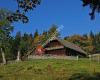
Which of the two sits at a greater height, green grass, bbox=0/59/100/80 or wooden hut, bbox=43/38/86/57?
wooden hut, bbox=43/38/86/57

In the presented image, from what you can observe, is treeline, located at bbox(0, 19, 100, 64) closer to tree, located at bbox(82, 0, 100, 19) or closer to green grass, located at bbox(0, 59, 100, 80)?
green grass, located at bbox(0, 59, 100, 80)

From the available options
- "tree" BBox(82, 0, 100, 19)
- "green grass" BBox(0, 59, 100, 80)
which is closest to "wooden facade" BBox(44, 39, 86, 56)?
"green grass" BBox(0, 59, 100, 80)

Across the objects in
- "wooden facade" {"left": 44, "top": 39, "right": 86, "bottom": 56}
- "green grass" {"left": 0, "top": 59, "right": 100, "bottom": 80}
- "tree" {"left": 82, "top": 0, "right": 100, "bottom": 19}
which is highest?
"wooden facade" {"left": 44, "top": 39, "right": 86, "bottom": 56}

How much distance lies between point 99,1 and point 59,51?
209ft

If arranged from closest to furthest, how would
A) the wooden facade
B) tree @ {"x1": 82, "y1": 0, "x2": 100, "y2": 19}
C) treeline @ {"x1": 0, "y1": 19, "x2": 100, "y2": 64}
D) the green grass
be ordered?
tree @ {"x1": 82, "y1": 0, "x2": 100, "y2": 19}, the green grass, the wooden facade, treeline @ {"x1": 0, "y1": 19, "x2": 100, "y2": 64}

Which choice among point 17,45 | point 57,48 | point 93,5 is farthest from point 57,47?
point 93,5

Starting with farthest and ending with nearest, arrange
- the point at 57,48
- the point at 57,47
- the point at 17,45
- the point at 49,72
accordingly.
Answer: the point at 17,45, the point at 57,48, the point at 57,47, the point at 49,72

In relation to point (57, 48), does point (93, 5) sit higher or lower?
lower

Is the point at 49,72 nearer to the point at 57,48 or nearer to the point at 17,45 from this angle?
the point at 57,48

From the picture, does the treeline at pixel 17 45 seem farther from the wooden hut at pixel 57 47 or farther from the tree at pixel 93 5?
the tree at pixel 93 5

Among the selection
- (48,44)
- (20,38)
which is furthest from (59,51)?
(20,38)

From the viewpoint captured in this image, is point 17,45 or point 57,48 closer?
point 57,48

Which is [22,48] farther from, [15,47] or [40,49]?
[40,49]

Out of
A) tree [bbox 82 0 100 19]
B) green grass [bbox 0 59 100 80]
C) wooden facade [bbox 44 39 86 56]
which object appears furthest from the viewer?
wooden facade [bbox 44 39 86 56]
